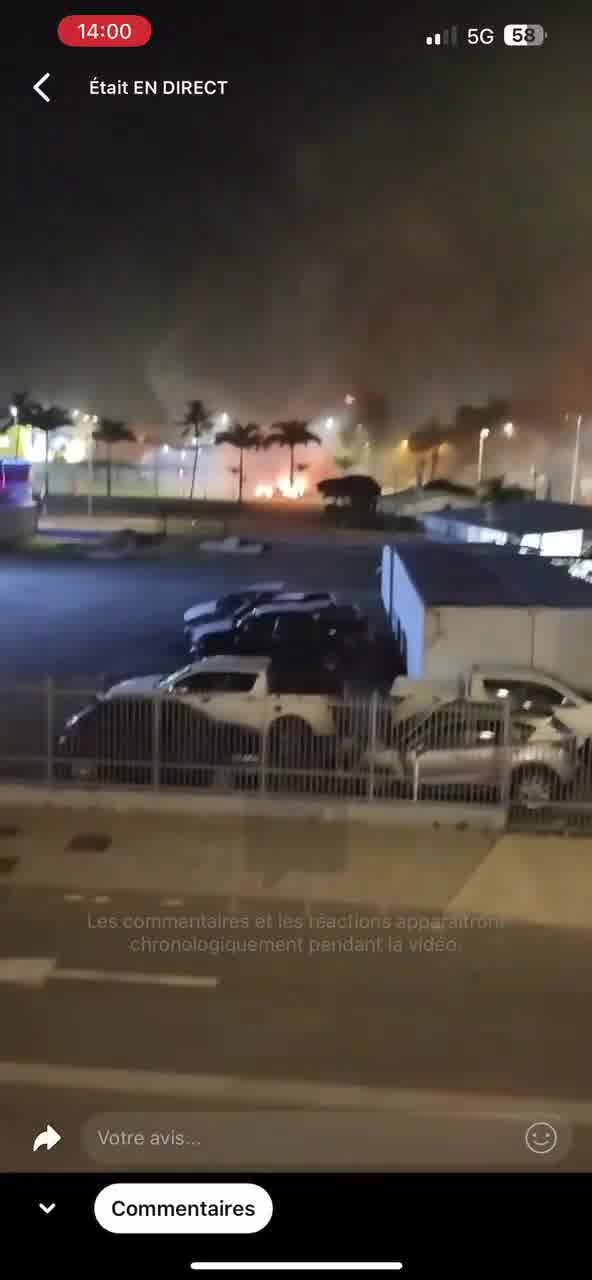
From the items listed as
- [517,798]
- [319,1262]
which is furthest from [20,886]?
[319,1262]

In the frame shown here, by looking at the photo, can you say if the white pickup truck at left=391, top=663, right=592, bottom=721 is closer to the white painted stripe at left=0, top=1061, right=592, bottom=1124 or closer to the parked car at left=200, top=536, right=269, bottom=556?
the white painted stripe at left=0, top=1061, right=592, bottom=1124

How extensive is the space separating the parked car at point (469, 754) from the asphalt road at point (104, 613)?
216 cm

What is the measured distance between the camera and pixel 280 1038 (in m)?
3.89

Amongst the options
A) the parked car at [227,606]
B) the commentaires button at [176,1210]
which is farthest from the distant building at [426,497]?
the commentaires button at [176,1210]

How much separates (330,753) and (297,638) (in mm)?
6114

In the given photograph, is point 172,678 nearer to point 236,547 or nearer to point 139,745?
point 139,745

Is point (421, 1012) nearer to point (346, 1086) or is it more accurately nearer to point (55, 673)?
point (346, 1086)

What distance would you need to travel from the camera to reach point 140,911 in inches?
207

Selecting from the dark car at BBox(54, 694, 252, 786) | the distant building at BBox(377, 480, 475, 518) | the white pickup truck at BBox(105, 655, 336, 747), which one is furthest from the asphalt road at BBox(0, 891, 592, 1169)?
the distant building at BBox(377, 480, 475, 518)

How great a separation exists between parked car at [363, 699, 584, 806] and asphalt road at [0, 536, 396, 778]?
7.09ft

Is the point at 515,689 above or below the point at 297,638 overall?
above

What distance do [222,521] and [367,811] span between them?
75.7ft

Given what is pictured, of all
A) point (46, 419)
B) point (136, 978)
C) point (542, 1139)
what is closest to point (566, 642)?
point (136, 978)

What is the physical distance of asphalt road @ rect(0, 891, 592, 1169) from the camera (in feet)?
11.0
